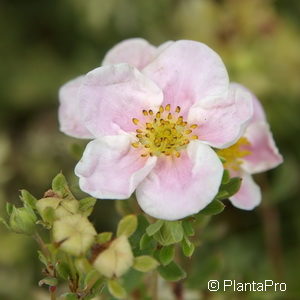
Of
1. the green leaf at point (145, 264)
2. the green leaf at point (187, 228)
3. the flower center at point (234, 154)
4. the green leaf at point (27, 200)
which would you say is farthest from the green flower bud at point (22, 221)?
the flower center at point (234, 154)

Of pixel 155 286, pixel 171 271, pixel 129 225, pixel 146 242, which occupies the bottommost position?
pixel 155 286

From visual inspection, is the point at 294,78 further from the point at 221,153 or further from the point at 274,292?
the point at 221,153

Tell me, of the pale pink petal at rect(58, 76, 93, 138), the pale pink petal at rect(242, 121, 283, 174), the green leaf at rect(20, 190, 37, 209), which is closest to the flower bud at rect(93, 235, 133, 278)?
the green leaf at rect(20, 190, 37, 209)

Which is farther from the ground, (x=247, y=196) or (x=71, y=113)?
(x=71, y=113)

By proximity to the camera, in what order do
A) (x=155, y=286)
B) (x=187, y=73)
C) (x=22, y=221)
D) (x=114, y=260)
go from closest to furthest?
(x=114, y=260), (x=22, y=221), (x=187, y=73), (x=155, y=286)

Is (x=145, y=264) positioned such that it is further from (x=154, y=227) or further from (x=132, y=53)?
(x=132, y=53)

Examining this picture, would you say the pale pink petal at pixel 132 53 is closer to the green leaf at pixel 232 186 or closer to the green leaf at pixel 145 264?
the green leaf at pixel 232 186

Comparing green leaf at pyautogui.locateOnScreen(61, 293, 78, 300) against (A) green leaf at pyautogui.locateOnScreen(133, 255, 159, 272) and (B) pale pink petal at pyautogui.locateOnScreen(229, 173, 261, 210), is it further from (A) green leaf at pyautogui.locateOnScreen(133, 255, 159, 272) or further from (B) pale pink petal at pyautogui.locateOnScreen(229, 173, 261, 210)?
(B) pale pink petal at pyautogui.locateOnScreen(229, 173, 261, 210)

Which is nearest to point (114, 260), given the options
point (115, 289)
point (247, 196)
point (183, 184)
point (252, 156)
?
point (115, 289)
